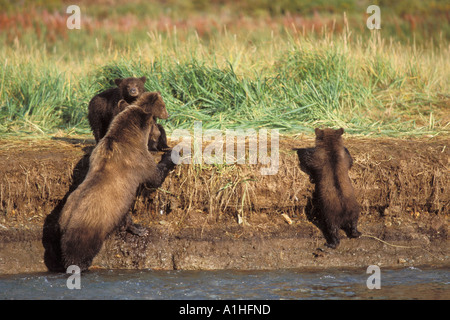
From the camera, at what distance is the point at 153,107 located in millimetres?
6832

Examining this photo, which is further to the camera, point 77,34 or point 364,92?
point 77,34

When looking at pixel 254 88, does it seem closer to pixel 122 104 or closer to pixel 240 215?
pixel 240 215

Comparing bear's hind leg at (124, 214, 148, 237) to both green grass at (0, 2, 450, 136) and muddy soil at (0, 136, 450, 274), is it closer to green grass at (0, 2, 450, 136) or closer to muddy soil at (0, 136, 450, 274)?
muddy soil at (0, 136, 450, 274)

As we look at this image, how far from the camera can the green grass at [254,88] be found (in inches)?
339

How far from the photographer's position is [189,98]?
9.15 metres

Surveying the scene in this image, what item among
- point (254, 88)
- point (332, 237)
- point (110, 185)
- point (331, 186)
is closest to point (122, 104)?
point (110, 185)

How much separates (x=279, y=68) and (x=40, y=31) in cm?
1018

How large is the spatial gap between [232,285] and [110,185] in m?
1.59

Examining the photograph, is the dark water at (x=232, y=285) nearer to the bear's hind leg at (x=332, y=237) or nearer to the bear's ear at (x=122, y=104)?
the bear's hind leg at (x=332, y=237)

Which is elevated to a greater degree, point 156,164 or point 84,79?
point 84,79

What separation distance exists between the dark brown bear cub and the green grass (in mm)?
1185

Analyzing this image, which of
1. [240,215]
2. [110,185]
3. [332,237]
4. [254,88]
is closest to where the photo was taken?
[110,185]
